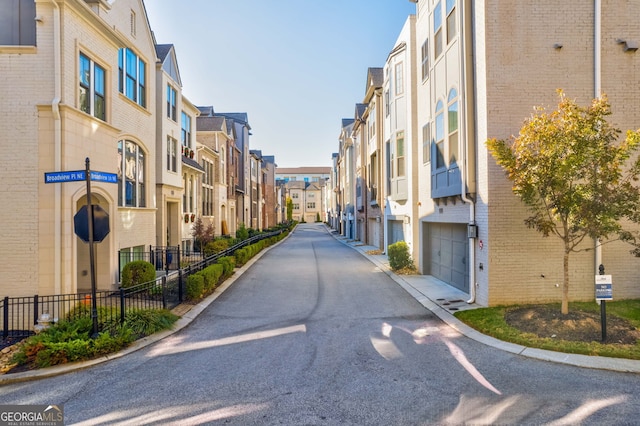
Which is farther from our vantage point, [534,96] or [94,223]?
[534,96]

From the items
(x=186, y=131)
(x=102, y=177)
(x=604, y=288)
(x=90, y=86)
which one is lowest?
(x=604, y=288)

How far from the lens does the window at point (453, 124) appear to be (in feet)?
40.1

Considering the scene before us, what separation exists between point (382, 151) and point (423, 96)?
10843 millimetres

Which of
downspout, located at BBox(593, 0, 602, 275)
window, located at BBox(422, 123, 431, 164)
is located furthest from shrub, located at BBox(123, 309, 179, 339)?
downspout, located at BBox(593, 0, 602, 275)

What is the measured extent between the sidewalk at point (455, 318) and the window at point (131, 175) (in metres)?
11.3

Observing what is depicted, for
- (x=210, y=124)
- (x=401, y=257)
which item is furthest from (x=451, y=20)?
(x=210, y=124)

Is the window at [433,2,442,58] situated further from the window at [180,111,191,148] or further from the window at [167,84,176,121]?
the window at [180,111,191,148]

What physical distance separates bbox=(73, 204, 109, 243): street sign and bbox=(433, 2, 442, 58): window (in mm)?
12279

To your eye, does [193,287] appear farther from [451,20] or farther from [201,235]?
[451,20]

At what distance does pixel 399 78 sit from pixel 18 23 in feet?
53.3

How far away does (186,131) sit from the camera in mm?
24453

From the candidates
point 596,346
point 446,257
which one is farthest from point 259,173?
point 596,346

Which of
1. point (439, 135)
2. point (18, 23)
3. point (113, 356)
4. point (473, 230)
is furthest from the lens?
point (439, 135)

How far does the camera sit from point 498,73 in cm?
1060
